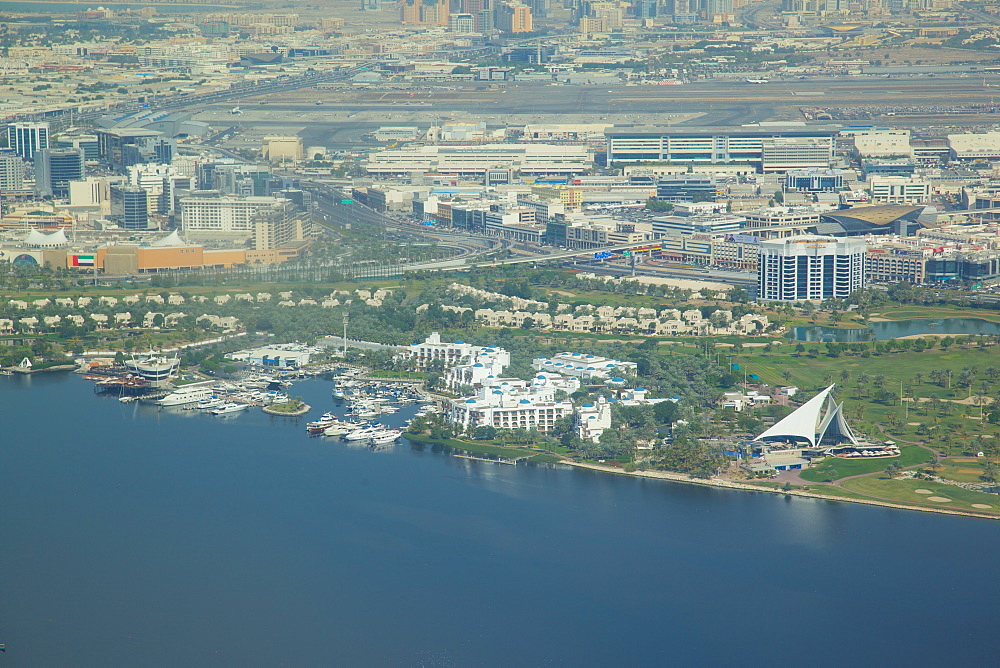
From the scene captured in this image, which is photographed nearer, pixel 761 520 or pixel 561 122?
pixel 761 520

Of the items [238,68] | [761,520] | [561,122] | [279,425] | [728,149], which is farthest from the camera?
[238,68]

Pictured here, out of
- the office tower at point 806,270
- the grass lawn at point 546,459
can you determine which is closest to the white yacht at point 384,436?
the grass lawn at point 546,459

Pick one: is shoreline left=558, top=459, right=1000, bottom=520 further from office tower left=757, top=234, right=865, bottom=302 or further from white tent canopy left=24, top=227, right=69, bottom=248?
white tent canopy left=24, top=227, right=69, bottom=248

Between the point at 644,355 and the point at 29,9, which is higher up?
the point at 29,9

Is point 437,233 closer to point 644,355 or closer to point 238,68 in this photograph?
point 644,355

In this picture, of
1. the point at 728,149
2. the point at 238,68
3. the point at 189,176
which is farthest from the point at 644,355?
the point at 238,68

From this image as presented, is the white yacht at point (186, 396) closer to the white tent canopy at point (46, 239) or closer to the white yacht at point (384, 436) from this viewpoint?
the white yacht at point (384, 436)

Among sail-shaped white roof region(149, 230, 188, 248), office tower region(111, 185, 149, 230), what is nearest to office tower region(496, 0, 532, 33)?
office tower region(111, 185, 149, 230)
